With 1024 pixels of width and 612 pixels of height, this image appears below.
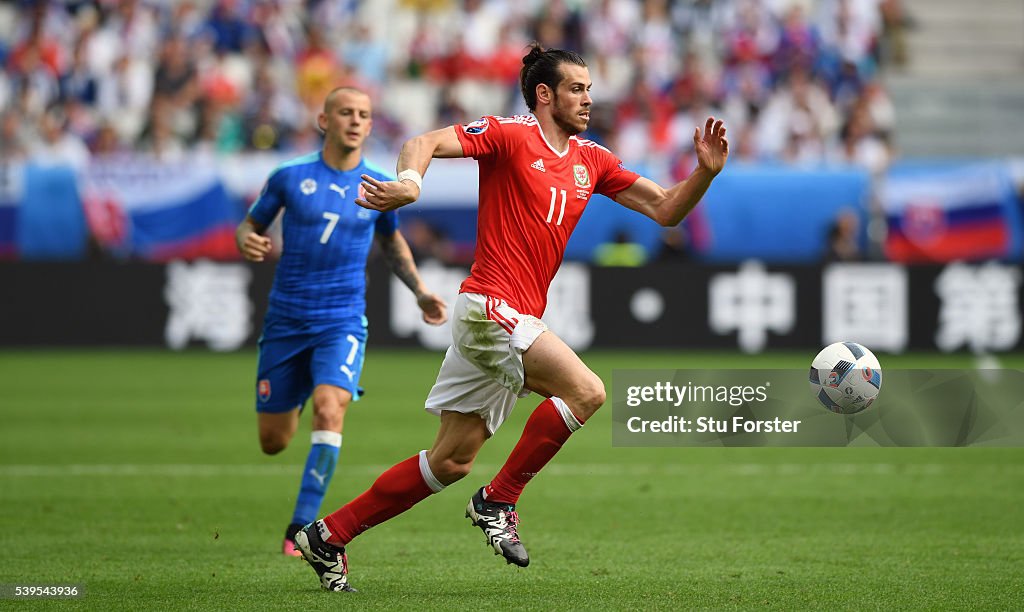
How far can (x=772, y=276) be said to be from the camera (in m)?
20.0

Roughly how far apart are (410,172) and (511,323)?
827 mm

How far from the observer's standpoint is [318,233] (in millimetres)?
8789

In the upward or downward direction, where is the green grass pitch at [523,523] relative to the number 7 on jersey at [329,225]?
downward

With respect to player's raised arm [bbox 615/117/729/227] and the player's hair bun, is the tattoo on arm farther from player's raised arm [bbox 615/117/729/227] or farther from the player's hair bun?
the player's hair bun

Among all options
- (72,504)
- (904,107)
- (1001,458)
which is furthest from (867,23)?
(72,504)

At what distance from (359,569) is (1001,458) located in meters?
6.52

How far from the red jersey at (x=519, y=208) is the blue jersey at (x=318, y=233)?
191 cm

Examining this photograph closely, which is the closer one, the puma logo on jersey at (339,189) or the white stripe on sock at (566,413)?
the white stripe on sock at (566,413)

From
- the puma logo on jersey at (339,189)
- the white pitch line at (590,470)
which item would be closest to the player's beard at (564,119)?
the puma logo on jersey at (339,189)

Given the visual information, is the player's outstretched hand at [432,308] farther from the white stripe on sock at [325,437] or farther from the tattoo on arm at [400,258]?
the white stripe on sock at [325,437]

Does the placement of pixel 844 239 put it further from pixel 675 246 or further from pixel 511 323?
pixel 511 323

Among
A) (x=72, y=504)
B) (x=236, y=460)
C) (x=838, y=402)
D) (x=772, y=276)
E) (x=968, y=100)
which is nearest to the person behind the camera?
(x=838, y=402)

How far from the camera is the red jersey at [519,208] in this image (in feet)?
22.5

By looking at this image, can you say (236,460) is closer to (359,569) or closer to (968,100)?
(359,569)
